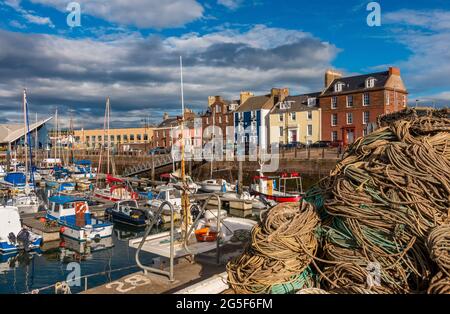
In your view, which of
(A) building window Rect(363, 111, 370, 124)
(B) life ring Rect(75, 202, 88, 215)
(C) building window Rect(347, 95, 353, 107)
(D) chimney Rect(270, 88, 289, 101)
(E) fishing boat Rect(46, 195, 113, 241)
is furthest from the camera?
(D) chimney Rect(270, 88, 289, 101)

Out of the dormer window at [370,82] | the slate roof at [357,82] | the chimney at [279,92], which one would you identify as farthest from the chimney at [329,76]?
the chimney at [279,92]

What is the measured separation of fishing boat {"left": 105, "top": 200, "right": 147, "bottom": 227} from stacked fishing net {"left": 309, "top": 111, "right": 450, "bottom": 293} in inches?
815

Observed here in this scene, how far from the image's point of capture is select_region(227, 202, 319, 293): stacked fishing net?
14.9ft

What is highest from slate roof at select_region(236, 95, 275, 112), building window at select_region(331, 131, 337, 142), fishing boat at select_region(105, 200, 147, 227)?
slate roof at select_region(236, 95, 275, 112)

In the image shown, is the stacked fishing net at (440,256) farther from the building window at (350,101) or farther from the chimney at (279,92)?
the chimney at (279,92)

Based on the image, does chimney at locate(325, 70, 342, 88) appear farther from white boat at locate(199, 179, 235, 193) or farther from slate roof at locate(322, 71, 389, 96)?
white boat at locate(199, 179, 235, 193)

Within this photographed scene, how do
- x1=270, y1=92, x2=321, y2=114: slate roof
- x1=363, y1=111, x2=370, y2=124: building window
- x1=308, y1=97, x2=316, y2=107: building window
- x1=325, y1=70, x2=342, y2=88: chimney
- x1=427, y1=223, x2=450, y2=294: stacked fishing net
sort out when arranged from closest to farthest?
x1=427, y1=223, x2=450, y2=294: stacked fishing net, x1=363, y1=111, x2=370, y2=124: building window, x1=325, y1=70, x2=342, y2=88: chimney, x1=308, y1=97, x2=316, y2=107: building window, x1=270, y1=92, x2=321, y2=114: slate roof

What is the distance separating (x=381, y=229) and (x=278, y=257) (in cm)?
126

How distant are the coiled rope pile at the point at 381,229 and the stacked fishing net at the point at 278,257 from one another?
0.04ft

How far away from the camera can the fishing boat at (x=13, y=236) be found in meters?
18.4

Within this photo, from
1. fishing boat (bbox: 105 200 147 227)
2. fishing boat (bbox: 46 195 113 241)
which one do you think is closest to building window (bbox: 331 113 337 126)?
fishing boat (bbox: 105 200 147 227)

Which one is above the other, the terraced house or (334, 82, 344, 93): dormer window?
(334, 82, 344, 93): dormer window

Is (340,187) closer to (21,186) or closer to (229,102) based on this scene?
(21,186)

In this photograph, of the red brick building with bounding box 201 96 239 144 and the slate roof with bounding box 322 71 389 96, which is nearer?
the slate roof with bounding box 322 71 389 96
